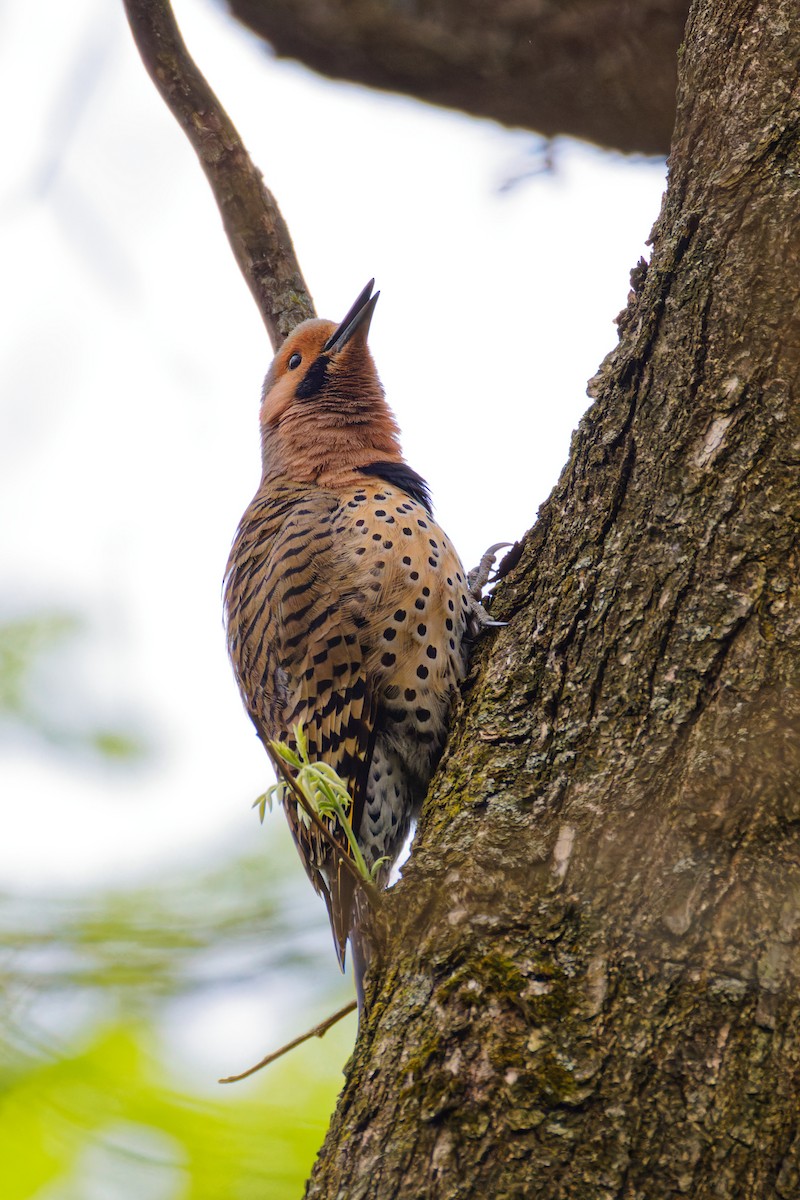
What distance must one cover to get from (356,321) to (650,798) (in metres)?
3.58

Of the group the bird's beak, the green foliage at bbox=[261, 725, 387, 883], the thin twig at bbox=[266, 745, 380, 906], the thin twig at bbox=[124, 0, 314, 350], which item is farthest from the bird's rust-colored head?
the thin twig at bbox=[266, 745, 380, 906]

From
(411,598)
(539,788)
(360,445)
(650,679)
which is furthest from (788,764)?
(360,445)

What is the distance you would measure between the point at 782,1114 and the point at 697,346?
4.97ft

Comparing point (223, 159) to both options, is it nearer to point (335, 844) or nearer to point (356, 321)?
point (356, 321)

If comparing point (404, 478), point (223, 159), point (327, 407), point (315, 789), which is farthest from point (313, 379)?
point (315, 789)

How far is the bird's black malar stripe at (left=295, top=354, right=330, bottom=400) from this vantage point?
500cm

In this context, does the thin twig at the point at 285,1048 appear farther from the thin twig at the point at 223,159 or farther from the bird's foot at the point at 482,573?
the thin twig at the point at 223,159

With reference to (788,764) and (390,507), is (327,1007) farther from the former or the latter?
(788,764)

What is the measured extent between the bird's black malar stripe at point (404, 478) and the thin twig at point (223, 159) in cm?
69

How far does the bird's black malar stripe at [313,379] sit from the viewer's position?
5.00 m

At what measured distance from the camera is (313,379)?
5.04m

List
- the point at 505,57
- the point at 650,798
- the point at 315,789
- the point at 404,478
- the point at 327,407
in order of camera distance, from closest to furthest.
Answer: the point at 650,798
the point at 315,789
the point at 404,478
the point at 327,407
the point at 505,57

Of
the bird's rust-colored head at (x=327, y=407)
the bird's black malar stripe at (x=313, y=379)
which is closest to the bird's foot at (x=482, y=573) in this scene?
the bird's rust-colored head at (x=327, y=407)

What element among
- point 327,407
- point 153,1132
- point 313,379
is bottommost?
point 153,1132
